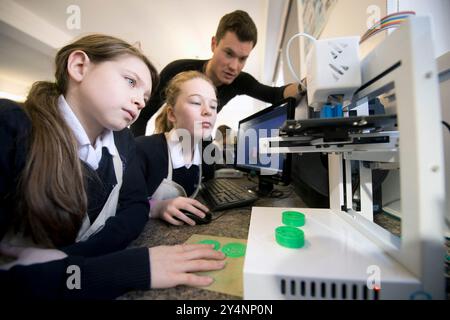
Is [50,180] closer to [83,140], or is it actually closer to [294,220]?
[83,140]

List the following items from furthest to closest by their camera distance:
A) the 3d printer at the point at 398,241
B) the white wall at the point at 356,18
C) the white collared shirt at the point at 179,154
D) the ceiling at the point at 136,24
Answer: the ceiling at the point at 136,24 → the white collared shirt at the point at 179,154 → the white wall at the point at 356,18 → the 3d printer at the point at 398,241

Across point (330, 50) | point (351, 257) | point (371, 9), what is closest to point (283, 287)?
point (351, 257)

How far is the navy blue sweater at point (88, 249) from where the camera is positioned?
0.22m

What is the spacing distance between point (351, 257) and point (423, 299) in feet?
0.21

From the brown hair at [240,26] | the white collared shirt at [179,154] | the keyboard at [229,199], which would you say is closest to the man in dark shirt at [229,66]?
the brown hair at [240,26]

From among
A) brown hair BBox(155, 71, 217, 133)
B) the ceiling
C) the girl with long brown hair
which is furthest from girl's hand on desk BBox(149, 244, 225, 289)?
the ceiling

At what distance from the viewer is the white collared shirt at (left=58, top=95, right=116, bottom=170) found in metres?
0.39

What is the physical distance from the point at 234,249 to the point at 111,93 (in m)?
0.42

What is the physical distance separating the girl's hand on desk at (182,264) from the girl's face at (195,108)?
54 cm

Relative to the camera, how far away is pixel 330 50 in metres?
0.30

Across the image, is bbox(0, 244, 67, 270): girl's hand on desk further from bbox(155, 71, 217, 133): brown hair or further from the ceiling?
the ceiling

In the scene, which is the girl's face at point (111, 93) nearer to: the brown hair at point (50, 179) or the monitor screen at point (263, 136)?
the brown hair at point (50, 179)

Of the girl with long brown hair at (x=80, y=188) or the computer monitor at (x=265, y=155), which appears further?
the computer monitor at (x=265, y=155)
